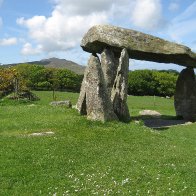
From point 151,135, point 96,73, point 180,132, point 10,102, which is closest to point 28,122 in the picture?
point 96,73

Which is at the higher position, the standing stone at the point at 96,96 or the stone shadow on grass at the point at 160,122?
the standing stone at the point at 96,96

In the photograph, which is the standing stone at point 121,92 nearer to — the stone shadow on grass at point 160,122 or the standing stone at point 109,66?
the standing stone at point 109,66

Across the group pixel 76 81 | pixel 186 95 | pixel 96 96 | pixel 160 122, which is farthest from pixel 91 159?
pixel 76 81

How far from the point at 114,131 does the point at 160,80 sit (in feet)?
201

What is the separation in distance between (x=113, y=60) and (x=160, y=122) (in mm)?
6400

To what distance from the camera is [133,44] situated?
32844mm

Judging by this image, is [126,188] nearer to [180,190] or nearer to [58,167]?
[180,190]

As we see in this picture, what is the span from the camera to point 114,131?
25188 mm

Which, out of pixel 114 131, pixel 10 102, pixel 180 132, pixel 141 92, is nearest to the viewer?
pixel 114 131

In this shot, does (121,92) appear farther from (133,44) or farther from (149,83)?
(149,83)

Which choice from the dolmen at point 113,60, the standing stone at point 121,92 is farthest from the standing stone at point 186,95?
Answer: the standing stone at point 121,92

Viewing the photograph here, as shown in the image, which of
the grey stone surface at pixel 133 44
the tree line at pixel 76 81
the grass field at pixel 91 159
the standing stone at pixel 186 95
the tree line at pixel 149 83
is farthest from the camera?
the tree line at pixel 76 81

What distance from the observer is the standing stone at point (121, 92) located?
3141 cm

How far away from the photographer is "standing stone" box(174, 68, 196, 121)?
39.2 metres
